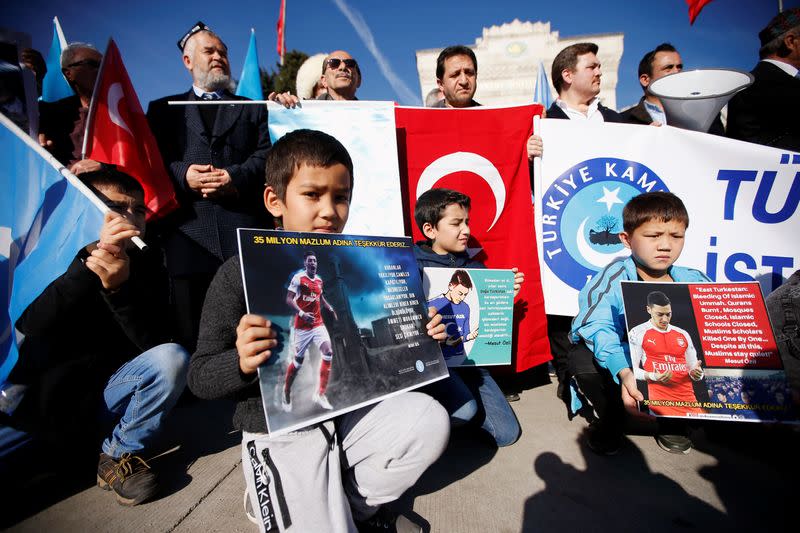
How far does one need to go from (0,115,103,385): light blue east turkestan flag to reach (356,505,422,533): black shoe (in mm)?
1692

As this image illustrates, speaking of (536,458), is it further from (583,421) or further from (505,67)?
(505,67)

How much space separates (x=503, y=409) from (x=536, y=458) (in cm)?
31

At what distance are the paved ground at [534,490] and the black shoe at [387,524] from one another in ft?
0.43

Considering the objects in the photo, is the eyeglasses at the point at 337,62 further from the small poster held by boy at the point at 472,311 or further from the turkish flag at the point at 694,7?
the turkish flag at the point at 694,7

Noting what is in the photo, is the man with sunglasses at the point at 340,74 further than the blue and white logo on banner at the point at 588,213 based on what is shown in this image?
Yes

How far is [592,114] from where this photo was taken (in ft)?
11.2

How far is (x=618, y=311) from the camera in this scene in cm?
216

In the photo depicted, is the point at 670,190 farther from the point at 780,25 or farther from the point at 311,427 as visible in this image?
the point at 311,427

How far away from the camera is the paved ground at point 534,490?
5.29ft

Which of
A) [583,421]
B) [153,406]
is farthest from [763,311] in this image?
[153,406]

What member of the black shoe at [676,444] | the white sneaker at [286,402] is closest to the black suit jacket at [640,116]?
the black shoe at [676,444]

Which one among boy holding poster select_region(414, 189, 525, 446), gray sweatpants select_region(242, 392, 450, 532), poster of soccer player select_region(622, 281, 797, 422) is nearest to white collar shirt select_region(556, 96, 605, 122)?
boy holding poster select_region(414, 189, 525, 446)

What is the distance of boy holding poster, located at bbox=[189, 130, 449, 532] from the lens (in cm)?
124

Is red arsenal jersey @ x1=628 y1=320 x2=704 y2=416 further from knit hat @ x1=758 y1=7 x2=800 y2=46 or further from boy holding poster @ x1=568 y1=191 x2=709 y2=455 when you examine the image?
knit hat @ x1=758 y1=7 x2=800 y2=46
